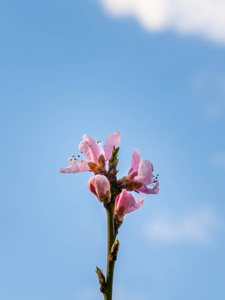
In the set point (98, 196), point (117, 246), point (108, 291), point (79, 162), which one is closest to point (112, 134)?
point (79, 162)

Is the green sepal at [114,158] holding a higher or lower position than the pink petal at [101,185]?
higher

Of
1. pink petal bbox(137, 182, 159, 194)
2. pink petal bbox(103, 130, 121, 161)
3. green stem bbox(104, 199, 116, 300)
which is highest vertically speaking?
pink petal bbox(103, 130, 121, 161)

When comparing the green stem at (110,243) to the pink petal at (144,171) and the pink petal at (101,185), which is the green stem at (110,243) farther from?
the pink petal at (144,171)

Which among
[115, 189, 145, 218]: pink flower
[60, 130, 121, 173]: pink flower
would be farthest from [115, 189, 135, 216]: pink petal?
[60, 130, 121, 173]: pink flower

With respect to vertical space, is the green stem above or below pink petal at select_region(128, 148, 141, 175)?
below

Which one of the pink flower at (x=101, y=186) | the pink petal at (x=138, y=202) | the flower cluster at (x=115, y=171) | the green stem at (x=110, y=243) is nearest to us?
the green stem at (x=110, y=243)

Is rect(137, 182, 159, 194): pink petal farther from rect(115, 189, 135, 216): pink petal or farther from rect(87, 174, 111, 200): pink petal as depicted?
rect(87, 174, 111, 200): pink petal

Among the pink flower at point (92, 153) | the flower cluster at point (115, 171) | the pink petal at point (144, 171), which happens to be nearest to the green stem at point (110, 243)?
the flower cluster at point (115, 171)

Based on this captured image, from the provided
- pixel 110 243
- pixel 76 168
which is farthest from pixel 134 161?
pixel 110 243
